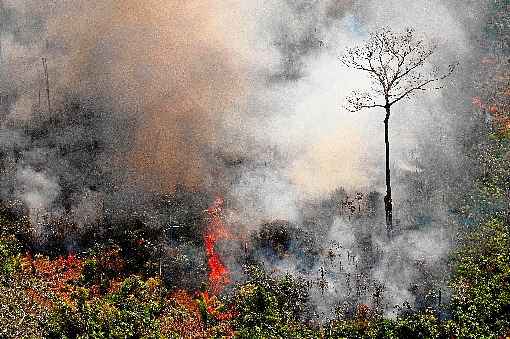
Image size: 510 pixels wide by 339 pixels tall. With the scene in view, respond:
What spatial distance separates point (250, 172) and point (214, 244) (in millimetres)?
2474

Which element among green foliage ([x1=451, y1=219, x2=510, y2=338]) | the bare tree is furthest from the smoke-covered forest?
the bare tree

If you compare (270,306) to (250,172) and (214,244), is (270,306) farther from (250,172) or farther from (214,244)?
(250,172)

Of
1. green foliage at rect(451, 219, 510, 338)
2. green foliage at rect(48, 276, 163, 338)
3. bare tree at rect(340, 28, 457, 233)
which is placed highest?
bare tree at rect(340, 28, 457, 233)

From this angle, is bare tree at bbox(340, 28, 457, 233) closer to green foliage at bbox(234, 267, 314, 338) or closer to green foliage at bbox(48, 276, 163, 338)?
green foliage at bbox(234, 267, 314, 338)

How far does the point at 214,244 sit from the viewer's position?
16.5m

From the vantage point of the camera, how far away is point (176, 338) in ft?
46.1

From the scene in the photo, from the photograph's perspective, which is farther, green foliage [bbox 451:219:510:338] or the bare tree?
the bare tree

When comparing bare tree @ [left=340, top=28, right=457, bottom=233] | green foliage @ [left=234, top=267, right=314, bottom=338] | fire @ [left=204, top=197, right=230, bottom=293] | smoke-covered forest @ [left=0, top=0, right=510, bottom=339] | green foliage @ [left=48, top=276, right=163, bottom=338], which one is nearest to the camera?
green foliage @ [left=48, top=276, right=163, bottom=338]

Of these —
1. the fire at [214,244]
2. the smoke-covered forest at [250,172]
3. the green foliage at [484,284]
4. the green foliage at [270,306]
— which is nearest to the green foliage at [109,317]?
the smoke-covered forest at [250,172]

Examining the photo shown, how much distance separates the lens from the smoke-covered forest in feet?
47.7

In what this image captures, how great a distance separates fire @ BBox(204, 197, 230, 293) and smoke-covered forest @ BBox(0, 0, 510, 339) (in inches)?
1.9

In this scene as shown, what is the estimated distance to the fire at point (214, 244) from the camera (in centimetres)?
1561

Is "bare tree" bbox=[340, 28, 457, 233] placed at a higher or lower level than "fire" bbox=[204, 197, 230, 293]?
higher

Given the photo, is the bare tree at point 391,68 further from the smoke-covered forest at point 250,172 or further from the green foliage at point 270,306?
the green foliage at point 270,306
